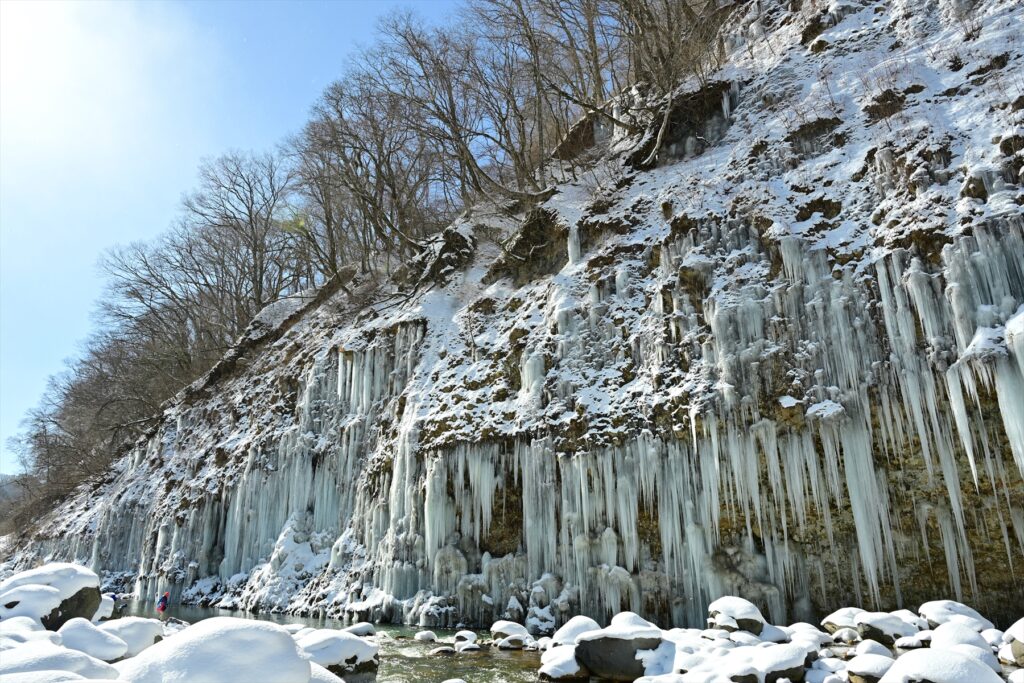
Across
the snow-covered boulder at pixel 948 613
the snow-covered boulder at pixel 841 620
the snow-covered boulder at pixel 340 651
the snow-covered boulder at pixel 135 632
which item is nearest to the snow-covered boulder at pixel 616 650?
the snow-covered boulder at pixel 340 651

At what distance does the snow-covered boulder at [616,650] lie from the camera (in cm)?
729

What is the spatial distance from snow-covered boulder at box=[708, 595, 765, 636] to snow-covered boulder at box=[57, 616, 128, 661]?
6767 mm

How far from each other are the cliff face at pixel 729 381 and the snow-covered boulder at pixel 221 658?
667 cm

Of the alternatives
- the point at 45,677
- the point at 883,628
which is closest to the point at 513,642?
the point at 883,628

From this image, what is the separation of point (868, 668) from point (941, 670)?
1.24 metres

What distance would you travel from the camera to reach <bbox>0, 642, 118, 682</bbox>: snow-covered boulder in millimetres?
4523

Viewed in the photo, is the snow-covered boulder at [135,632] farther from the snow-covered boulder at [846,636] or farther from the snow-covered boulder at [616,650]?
the snow-covered boulder at [846,636]

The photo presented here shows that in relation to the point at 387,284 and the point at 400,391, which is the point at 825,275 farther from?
the point at 387,284

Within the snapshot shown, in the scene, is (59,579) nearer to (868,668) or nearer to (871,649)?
(868,668)

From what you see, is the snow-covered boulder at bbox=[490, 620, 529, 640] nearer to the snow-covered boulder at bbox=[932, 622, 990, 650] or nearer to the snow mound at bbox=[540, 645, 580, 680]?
the snow mound at bbox=[540, 645, 580, 680]

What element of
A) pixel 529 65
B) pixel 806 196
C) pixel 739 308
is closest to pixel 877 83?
pixel 806 196

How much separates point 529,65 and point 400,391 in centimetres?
908

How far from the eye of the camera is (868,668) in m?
6.34

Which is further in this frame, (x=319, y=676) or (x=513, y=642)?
(x=513, y=642)
